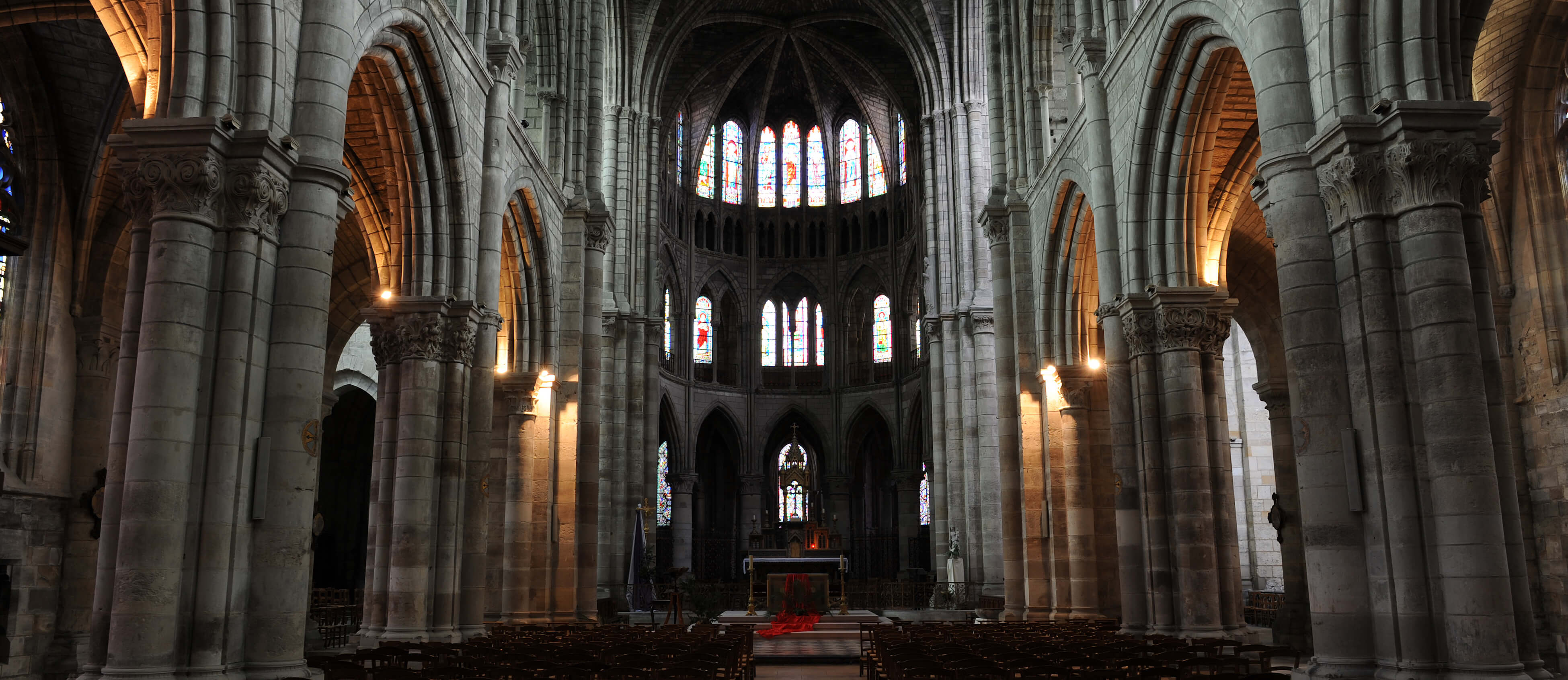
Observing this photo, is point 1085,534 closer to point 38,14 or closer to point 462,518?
point 462,518

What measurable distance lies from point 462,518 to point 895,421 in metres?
33.1

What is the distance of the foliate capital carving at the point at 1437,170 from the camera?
11.1m

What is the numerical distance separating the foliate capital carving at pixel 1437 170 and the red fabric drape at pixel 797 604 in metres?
19.0

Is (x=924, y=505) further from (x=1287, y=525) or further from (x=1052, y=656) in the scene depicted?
(x=1052, y=656)

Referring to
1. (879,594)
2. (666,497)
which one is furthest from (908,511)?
(666,497)

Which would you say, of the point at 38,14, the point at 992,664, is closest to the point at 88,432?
the point at 38,14

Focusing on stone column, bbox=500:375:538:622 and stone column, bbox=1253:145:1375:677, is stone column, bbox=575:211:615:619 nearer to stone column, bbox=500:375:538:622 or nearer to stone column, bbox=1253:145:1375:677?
stone column, bbox=500:375:538:622

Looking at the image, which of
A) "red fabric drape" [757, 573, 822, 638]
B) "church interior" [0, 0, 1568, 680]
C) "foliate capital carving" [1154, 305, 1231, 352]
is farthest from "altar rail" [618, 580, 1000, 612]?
"foliate capital carving" [1154, 305, 1231, 352]

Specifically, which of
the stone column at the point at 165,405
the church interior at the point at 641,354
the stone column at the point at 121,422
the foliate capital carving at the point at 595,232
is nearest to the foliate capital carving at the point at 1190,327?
the church interior at the point at 641,354

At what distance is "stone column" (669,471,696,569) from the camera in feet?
157

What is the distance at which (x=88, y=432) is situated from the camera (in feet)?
68.9

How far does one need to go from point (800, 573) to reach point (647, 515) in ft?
26.2

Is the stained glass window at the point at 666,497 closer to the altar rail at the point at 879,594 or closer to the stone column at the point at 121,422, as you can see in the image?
the altar rail at the point at 879,594

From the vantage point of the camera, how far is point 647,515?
3809 centimetres
